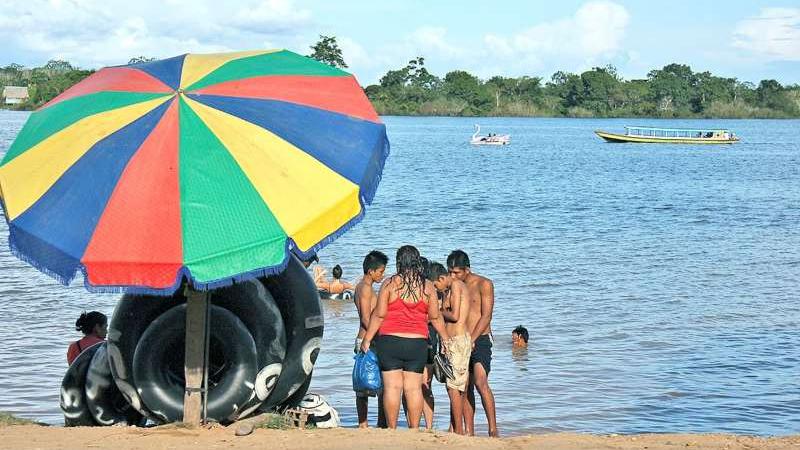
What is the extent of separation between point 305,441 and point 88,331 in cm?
255

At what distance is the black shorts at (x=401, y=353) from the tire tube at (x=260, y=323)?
0.79 meters

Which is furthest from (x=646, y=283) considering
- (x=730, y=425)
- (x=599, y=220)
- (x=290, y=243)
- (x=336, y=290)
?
(x=290, y=243)

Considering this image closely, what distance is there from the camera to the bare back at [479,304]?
811 cm

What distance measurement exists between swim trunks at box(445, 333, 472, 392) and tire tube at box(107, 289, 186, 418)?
1959mm

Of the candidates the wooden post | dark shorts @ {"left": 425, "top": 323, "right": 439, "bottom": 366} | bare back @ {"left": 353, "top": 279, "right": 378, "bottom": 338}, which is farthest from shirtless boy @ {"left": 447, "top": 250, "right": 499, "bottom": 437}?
the wooden post

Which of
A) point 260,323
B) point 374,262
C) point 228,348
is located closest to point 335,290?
point 374,262

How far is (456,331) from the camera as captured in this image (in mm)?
7832

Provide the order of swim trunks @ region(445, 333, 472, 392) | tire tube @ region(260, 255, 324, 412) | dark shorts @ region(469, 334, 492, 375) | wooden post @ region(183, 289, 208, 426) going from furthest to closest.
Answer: dark shorts @ region(469, 334, 492, 375) → swim trunks @ region(445, 333, 472, 392) → tire tube @ region(260, 255, 324, 412) → wooden post @ region(183, 289, 208, 426)

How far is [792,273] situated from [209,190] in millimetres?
15961

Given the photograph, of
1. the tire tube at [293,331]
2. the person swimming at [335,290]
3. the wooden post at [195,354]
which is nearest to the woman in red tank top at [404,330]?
the tire tube at [293,331]

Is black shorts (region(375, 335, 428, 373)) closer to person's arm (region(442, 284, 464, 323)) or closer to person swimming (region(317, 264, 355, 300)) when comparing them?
person's arm (region(442, 284, 464, 323))

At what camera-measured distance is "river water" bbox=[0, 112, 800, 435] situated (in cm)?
1073

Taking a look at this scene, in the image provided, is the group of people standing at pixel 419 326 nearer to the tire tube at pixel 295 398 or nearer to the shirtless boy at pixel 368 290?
the shirtless boy at pixel 368 290

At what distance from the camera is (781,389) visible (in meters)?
11.4
